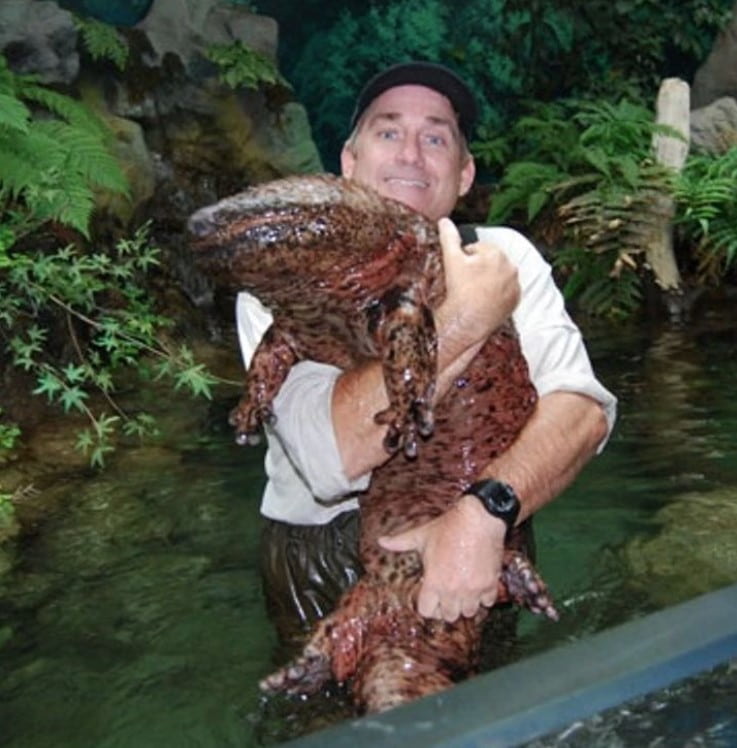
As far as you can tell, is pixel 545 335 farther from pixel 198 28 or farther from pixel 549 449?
pixel 198 28

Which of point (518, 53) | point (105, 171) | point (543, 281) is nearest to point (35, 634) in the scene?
point (543, 281)

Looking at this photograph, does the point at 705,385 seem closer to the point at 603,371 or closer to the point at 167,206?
the point at 603,371

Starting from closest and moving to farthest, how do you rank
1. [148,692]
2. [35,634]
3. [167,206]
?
[148,692] → [35,634] → [167,206]

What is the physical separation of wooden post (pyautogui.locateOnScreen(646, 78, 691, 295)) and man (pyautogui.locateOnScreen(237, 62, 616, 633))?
828 cm

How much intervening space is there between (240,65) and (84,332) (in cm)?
415

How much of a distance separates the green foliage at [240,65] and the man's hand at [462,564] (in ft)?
29.7

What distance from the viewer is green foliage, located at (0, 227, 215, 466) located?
5.81 meters

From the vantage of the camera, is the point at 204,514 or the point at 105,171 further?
the point at 105,171

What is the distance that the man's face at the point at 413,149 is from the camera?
3.44 metres

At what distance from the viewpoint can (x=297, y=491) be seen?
3.74 m

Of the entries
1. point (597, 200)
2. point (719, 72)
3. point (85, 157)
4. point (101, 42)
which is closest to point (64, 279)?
point (85, 157)

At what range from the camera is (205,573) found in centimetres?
520

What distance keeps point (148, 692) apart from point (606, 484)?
3258 millimetres

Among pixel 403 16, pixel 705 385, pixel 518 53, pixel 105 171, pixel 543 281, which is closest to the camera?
pixel 543 281
